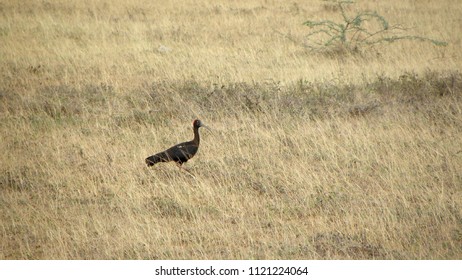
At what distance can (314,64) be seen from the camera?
41.0ft

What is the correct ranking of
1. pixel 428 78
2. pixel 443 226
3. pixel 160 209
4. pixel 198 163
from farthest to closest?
pixel 428 78, pixel 198 163, pixel 160 209, pixel 443 226

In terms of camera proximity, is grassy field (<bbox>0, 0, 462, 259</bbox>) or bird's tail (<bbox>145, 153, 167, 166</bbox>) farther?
bird's tail (<bbox>145, 153, 167, 166</bbox>)

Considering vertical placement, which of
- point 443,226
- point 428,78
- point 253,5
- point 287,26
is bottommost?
point 443,226

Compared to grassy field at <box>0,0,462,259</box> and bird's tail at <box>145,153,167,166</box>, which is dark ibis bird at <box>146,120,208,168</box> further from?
grassy field at <box>0,0,462,259</box>

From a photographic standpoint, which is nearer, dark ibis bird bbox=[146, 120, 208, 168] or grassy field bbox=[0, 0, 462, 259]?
grassy field bbox=[0, 0, 462, 259]

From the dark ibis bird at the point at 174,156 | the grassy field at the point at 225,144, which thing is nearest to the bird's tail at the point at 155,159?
the dark ibis bird at the point at 174,156

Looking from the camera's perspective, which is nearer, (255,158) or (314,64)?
(255,158)

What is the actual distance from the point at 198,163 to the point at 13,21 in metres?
9.36

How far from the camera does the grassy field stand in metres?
5.80

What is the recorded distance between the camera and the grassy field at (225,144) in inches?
229

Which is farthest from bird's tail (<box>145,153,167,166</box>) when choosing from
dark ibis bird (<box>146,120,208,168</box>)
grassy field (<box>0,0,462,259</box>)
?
grassy field (<box>0,0,462,259</box>)

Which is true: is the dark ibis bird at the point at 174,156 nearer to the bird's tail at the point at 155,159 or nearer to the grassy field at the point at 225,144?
the bird's tail at the point at 155,159
